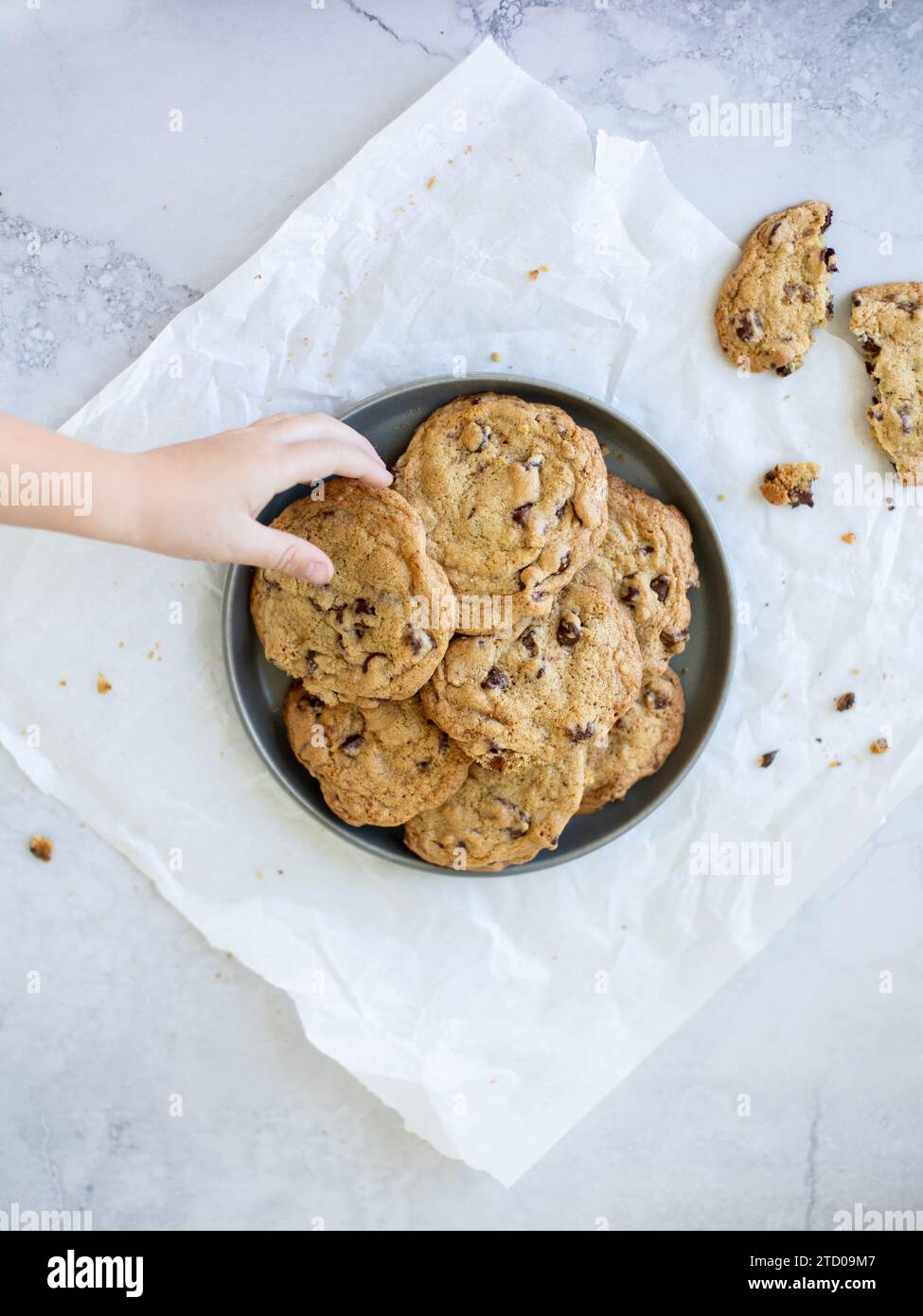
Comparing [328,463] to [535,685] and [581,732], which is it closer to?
[535,685]

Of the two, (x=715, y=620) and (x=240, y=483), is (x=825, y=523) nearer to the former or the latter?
(x=715, y=620)

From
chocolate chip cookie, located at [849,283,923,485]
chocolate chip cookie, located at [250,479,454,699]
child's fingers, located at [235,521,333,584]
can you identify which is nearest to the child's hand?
child's fingers, located at [235,521,333,584]

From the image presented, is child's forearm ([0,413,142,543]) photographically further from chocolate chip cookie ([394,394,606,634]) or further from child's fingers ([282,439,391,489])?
chocolate chip cookie ([394,394,606,634])

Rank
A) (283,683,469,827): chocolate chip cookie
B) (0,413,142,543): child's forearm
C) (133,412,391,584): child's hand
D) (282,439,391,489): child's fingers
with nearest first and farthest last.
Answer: (0,413,142,543): child's forearm → (133,412,391,584): child's hand → (282,439,391,489): child's fingers → (283,683,469,827): chocolate chip cookie

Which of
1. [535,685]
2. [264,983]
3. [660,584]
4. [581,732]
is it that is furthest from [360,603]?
[264,983]
